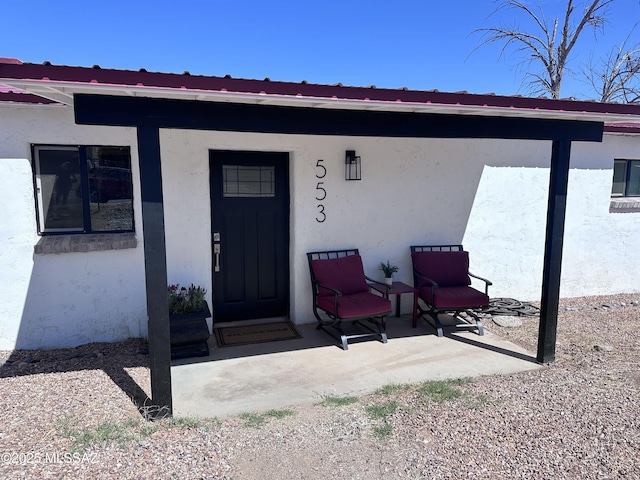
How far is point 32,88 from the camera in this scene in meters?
2.96

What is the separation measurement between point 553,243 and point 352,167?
2.51 meters

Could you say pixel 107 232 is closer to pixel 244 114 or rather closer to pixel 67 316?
pixel 67 316

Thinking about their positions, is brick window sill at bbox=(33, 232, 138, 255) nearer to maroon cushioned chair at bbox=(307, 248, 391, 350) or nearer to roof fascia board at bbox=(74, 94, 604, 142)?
roof fascia board at bbox=(74, 94, 604, 142)

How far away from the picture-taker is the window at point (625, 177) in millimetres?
7477

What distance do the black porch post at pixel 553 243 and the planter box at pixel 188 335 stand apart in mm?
3556

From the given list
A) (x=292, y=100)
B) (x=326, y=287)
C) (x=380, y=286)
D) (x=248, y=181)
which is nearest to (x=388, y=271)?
(x=380, y=286)

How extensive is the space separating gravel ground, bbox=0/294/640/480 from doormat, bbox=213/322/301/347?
1.07 metres

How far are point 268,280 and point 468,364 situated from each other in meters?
2.66

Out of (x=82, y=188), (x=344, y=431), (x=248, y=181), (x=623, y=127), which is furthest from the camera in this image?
(x=623, y=127)

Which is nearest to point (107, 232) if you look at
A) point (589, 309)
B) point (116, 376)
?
point (116, 376)

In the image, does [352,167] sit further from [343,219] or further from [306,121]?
[306,121]

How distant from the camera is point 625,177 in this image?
24.7ft

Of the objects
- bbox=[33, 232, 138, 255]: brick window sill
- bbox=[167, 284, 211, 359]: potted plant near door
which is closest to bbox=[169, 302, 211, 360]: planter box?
bbox=[167, 284, 211, 359]: potted plant near door

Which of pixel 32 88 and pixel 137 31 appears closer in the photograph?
pixel 32 88
